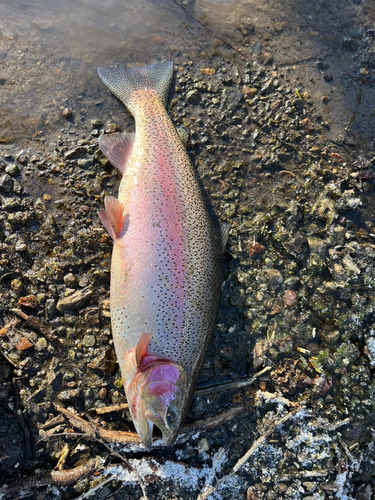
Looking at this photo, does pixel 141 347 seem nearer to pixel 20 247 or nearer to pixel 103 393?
pixel 103 393

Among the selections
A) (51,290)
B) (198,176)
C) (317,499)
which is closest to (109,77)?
(198,176)

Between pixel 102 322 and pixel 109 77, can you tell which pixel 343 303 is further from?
pixel 109 77

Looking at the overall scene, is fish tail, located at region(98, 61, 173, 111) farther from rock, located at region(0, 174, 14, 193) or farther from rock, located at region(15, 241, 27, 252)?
rock, located at region(15, 241, 27, 252)

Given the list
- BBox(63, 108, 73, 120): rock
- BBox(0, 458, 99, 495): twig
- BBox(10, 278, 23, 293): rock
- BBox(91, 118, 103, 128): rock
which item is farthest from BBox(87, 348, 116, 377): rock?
BBox(63, 108, 73, 120): rock

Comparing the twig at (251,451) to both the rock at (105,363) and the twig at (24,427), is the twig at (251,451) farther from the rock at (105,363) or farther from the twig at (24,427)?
the twig at (24,427)

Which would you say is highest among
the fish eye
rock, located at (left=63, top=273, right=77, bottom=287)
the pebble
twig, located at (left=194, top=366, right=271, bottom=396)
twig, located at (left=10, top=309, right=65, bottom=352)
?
rock, located at (left=63, top=273, right=77, bottom=287)

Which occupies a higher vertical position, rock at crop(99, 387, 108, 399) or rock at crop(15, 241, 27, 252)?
rock at crop(15, 241, 27, 252)
